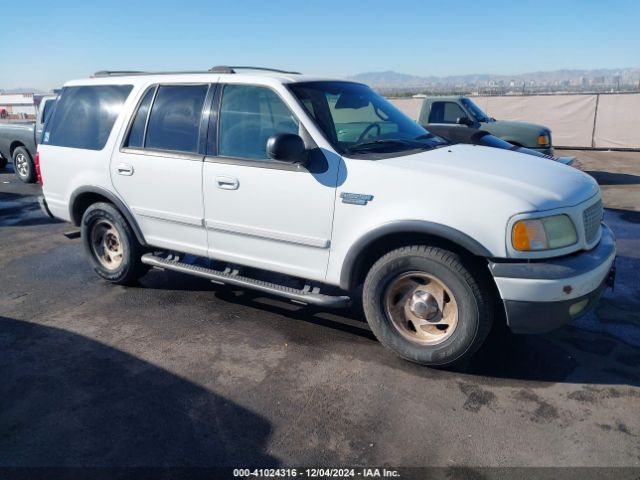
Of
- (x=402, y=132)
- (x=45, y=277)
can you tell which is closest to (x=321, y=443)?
(x=402, y=132)

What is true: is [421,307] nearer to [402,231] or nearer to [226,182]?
[402,231]

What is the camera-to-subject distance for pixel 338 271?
12.7ft

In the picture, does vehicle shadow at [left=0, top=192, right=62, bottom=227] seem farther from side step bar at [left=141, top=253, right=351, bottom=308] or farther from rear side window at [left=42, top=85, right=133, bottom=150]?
side step bar at [left=141, top=253, right=351, bottom=308]

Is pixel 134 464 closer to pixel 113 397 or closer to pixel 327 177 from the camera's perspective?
pixel 113 397

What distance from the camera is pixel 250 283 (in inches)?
170

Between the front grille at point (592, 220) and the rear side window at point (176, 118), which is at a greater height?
the rear side window at point (176, 118)

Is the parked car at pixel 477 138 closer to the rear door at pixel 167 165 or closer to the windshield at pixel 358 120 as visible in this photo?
the windshield at pixel 358 120

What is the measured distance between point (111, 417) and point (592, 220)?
11.2 ft

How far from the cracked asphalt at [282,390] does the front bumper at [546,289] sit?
529mm

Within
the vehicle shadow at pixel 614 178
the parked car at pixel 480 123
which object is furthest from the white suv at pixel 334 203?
the vehicle shadow at pixel 614 178

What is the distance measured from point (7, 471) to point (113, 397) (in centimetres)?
76

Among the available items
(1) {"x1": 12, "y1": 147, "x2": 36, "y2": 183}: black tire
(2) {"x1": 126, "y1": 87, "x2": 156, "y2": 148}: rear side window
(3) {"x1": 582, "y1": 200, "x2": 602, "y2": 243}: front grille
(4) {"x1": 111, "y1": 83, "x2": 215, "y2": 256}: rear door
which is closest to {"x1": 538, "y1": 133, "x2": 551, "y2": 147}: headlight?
(3) {"x1": 582, "y1": 200, "x2": 602, "y2": 243}: front grille

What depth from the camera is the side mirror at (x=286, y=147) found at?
3.61m

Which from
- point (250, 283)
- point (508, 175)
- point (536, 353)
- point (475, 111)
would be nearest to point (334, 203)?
point (250, 283)
